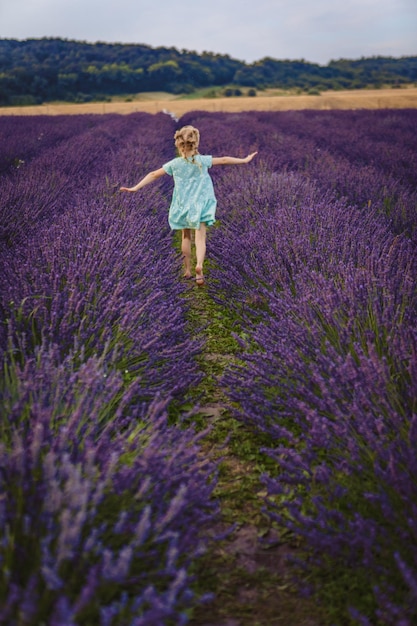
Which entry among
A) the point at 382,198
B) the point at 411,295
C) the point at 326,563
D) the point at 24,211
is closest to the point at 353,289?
the point at 411,295

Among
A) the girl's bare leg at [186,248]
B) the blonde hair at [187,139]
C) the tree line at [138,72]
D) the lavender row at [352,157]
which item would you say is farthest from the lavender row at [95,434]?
the tree line at [138,72]

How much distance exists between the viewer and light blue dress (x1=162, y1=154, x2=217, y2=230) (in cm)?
422

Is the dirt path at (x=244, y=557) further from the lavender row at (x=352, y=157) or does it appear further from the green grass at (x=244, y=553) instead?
the lavender row at (x=352, y=157)

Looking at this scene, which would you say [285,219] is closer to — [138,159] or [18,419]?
[18,419]

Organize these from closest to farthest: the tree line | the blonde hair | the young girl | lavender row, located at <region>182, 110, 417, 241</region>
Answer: the blonde hair, the young girl, lavender row, located at <region>182, 110, 417, 241</region>, the tree line

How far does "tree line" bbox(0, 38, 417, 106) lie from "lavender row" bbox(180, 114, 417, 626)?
41.2m

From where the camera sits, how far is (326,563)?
159 cm

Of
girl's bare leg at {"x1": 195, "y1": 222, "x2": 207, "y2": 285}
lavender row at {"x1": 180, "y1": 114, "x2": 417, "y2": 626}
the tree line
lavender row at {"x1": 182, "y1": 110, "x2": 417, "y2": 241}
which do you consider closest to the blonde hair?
girl's bare leg at {"x1": 195, "y1": 222, "x2": 207, "y2": 285}

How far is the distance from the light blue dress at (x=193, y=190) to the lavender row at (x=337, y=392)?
0.27 m

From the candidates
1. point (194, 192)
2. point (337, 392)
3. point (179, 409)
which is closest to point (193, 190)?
point (194, 192)

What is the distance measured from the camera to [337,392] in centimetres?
187

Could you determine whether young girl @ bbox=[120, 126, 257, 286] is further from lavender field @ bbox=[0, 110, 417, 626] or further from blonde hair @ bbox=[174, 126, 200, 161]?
Answer: lavender field @ bbox=[0, 110, 417, 626]

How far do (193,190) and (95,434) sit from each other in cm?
293

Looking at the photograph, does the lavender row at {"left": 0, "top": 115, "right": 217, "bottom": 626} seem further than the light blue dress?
No
